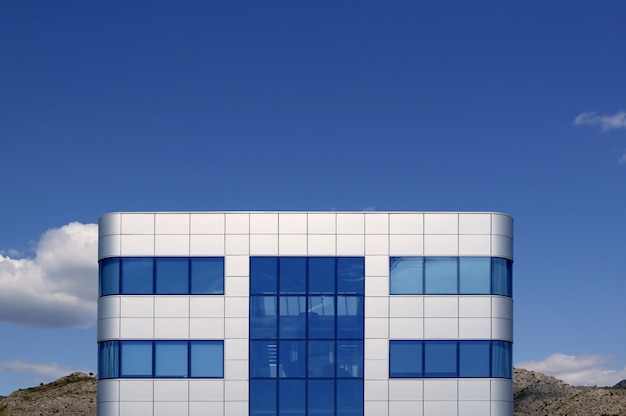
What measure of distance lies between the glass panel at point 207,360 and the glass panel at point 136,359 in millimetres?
2199

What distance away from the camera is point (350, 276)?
50.8 metres

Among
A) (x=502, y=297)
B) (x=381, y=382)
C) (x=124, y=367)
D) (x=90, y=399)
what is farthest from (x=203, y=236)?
(x=90, y=399)

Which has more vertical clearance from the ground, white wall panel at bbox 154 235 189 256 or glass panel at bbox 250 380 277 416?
white wall panel at bbox 154 235 189 256

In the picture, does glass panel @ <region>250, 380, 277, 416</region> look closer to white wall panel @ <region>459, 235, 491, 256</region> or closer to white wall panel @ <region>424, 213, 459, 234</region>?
white wall panel @ <region>424, 213, 459, 234</region>

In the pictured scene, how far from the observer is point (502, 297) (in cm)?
5141

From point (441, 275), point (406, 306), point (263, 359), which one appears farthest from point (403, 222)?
point (263, 359)

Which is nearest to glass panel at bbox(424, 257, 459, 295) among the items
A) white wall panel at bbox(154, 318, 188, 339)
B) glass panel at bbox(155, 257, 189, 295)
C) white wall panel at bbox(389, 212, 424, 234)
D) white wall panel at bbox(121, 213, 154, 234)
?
white wall panel at bbox(389, 212, 424, 234)

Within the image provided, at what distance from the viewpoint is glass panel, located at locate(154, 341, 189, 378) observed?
50500mm

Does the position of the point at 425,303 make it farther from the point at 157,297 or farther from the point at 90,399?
the point at 90,399

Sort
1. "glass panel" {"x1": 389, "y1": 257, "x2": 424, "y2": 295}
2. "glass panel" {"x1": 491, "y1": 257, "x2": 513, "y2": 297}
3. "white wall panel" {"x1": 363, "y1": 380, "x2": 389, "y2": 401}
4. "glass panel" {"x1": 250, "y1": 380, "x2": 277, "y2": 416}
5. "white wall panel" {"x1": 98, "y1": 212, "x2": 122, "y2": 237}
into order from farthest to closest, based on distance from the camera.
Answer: "white wall panel" {"x1": 98, "y1": 212, "x2": 122, "y2": 237}, "glass panel" {"x1": 491, "y1": 257, "x2": 513, "y2": 297}, "glass panel" {"x1": 389, "y1": 257, "x2": 424, "y2": 295}, "white wall panel" {"x1": 363, "y1": 380, "x2": 389, "y2": 401}, "glass panel" {"x1": 250, "y1": 380, "x2": 277, "y2": 416}

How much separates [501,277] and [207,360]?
15531mm

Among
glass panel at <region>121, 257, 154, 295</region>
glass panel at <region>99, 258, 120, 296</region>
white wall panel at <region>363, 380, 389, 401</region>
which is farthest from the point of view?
glass panel at <region>99, 258, 120, 296</region>

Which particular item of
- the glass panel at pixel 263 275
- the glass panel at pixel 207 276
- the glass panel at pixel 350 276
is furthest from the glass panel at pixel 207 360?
the glass panel at pixel 350 276

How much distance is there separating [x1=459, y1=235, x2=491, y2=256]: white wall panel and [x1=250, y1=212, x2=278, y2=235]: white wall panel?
9.46 meters
